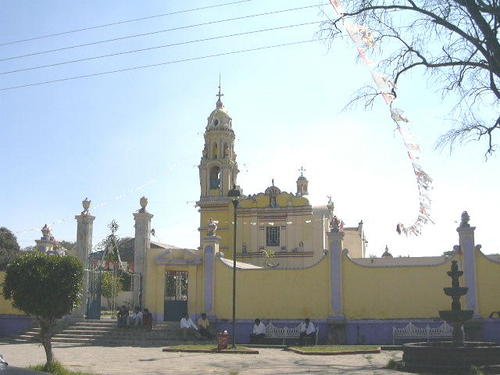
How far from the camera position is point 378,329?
955 inches

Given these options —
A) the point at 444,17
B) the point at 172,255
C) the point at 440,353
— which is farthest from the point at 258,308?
the point at 444,17

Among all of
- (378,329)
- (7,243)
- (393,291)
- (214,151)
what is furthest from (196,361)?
(7,243)

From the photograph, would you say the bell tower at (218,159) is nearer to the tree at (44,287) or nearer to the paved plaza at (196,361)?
the paved plaza at (196,361)

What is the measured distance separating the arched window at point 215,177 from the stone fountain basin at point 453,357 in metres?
37.1

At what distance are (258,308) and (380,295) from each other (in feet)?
16.1

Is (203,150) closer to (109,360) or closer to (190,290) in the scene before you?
(190,290)

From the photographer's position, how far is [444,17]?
16.4m

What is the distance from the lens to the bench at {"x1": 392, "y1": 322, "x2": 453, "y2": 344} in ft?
75.8

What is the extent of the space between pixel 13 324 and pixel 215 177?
2586 cm

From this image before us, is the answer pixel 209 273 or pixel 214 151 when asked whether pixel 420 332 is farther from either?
pixel 214 151

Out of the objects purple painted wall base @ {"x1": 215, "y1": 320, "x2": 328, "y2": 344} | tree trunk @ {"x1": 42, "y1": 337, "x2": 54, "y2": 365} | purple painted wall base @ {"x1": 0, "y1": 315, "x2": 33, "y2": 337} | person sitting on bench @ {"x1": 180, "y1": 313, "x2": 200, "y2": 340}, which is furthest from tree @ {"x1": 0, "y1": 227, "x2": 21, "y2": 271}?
tree trunk @ {"x1": 42, "y1": 337, "x2": 54, "y2": 365}

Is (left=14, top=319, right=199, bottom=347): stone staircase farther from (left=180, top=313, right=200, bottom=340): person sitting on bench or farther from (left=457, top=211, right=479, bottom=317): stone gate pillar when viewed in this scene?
(left=457, top=211, right=479, bottom=317): stone gate pillar

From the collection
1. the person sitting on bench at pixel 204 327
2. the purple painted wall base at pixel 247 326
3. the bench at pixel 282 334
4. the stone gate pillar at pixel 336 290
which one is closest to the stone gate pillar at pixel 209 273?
the purple painted wall base at pixel 247 326

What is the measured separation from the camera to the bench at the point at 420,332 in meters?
23.1
